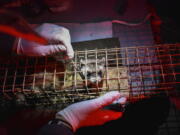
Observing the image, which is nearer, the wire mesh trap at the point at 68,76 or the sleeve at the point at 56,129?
the sleeve at the point at 56,129

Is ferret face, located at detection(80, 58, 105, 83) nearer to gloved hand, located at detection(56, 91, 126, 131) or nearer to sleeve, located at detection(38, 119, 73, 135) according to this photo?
gloved hand, located at detection(56, 91, 126, 131)

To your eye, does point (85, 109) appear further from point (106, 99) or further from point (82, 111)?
point (106, 99)

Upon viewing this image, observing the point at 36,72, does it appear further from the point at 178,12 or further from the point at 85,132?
the point at 178,12

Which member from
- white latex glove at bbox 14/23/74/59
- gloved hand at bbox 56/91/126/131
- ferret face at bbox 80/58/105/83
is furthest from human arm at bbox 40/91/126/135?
white latex glove at bbox 14/23/74/59

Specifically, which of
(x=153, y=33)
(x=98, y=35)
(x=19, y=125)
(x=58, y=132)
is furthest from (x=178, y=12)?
(x=19, y=125)

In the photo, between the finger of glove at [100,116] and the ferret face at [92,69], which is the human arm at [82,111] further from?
the ferret face at [92,69]

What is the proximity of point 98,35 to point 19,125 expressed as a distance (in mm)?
865

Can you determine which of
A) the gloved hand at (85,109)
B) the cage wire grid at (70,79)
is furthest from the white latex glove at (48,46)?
the gloved hand at (85,109)

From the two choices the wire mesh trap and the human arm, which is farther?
the wire mesh trap

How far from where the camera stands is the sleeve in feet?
2.60

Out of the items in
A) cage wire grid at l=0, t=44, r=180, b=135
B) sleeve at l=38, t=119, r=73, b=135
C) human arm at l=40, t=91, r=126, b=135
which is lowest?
sleeve at l=38, t=119, r=73, b=135

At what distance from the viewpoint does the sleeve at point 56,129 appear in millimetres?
793

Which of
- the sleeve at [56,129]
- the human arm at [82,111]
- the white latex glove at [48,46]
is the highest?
the white latex glove at [48,46]

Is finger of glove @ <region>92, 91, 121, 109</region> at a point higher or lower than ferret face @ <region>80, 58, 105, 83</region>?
lower
